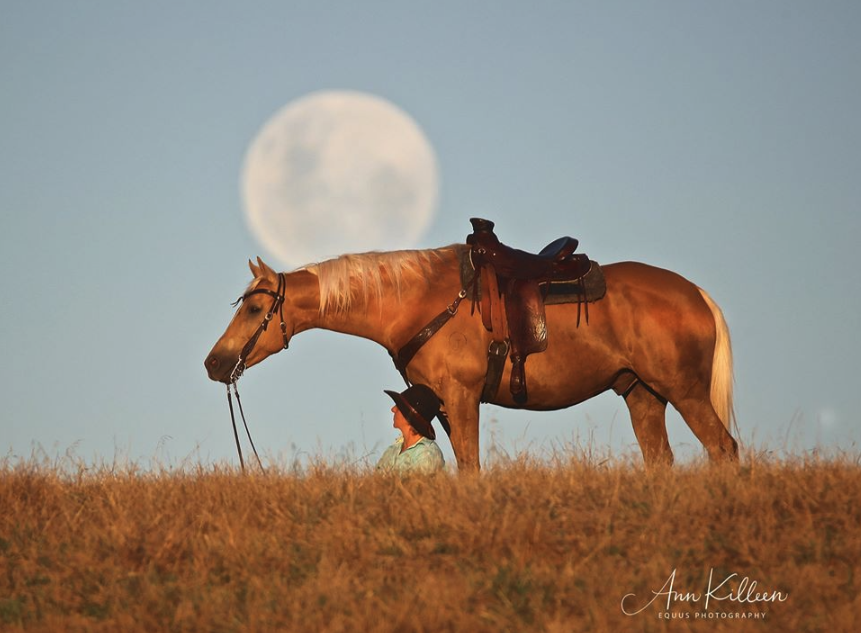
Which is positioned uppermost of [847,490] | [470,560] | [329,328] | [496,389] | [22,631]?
[329,328]

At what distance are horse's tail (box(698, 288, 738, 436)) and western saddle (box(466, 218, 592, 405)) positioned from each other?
174 cm

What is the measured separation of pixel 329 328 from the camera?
1102 cm

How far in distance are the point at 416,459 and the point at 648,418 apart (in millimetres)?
3277

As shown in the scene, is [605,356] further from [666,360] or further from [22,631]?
[22,631]

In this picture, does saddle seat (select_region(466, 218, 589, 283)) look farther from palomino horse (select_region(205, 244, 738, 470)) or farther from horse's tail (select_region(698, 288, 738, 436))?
horse's tail (select_region(698, 288, 738, 436))

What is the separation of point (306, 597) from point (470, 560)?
121 cm

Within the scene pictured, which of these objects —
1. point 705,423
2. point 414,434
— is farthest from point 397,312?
point 705,423

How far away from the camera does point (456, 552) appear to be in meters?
7.22

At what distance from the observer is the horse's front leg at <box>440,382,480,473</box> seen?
997 centimetres

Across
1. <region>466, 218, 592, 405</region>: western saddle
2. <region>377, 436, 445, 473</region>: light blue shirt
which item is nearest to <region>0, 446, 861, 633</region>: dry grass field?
<region>377, 436, 445, 473</region>: light blue shirt

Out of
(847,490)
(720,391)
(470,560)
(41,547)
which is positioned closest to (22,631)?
(41,547)
